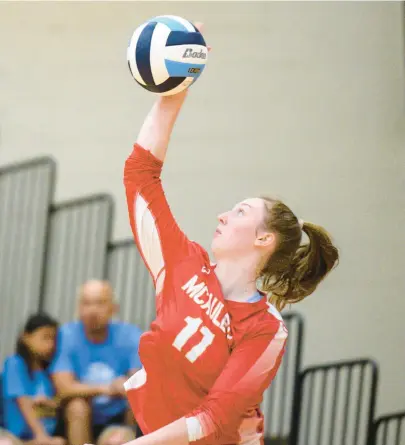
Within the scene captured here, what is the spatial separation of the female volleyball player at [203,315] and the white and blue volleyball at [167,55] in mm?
72

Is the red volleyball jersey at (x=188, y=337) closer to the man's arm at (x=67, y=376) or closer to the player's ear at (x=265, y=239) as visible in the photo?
the player's ear at (x=265, y=239)

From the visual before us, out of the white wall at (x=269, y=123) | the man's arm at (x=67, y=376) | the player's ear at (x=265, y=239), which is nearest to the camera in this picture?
the player's ear at (x=265, y=239)

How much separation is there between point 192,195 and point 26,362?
196 cm

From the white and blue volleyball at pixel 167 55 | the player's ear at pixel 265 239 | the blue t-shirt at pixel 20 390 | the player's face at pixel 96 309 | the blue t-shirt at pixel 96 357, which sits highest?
the white and blue volleyball at pixel 167 55

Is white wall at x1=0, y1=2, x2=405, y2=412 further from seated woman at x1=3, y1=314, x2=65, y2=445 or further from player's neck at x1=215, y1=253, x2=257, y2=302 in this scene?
player's neck at x1=215, y1=253, x2=257, y2=302

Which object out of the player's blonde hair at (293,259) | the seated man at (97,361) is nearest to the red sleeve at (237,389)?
the player's blonde hair at (293,259)

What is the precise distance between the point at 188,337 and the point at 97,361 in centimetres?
277

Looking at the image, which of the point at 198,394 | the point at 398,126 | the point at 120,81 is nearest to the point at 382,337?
the point at 398,126

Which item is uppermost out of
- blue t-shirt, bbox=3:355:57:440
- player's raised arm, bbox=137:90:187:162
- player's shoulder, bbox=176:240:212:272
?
player's raised arm, bbox=137:90:187:162

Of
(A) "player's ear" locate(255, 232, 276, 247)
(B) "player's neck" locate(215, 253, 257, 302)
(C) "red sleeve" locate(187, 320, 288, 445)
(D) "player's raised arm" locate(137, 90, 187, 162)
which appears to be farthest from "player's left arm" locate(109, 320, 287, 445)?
(D) "player's raised arm" locate(137, 90, 187, 162)

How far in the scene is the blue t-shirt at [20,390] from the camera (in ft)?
17.9

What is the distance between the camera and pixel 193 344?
9.24 ft

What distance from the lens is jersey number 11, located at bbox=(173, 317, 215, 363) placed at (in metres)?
2.82

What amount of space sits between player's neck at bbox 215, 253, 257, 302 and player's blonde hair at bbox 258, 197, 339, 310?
55mm
